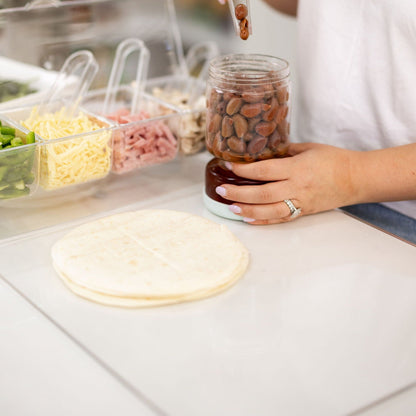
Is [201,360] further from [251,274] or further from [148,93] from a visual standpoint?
[148,93]

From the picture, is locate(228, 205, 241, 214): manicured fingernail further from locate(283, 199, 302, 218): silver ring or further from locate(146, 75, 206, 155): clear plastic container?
locate(146, 75, 206, 155): clear plastic container

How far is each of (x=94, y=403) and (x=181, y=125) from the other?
0.66m

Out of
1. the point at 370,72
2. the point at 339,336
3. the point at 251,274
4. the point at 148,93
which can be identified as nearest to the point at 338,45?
the point at 370,72

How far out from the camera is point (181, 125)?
122 centimetres

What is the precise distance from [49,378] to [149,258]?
0.85ft

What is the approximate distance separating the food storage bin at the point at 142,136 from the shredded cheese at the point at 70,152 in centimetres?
3

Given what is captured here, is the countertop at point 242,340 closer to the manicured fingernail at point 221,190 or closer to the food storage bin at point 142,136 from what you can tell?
the manicured fingernail at point 221,190

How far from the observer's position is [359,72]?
1.22m

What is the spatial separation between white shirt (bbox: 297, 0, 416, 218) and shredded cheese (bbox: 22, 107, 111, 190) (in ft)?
1.58

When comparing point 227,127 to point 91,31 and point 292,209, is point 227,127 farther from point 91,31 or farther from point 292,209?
point 91,31

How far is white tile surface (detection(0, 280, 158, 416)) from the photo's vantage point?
2.26 feet

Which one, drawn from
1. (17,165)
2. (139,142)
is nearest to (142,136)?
(139,142)

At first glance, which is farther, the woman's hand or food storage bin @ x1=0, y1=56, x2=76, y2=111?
food storage bin @ x1=0, y1=56, x2=76, y2=111

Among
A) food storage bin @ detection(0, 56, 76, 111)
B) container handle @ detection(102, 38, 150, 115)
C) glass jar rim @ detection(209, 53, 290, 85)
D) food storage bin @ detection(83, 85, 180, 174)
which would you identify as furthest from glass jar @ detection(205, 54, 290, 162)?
food storage bin @ detection(0, 56, 76, 111)
